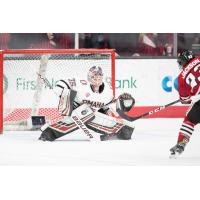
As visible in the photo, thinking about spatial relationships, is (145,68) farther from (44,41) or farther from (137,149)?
(137,149)

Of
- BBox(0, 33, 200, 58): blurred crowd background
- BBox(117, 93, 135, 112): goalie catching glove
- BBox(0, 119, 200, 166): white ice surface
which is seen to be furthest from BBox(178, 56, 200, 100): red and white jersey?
BBox(0, 33, 200, 58): blurred crowd background

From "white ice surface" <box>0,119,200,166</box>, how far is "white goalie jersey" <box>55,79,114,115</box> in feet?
0.80

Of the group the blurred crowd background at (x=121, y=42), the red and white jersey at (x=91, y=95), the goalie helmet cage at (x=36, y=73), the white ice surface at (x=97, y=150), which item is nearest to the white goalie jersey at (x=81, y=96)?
the red and white jersey at (x=91, y=95)

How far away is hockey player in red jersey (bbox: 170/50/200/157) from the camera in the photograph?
455cm

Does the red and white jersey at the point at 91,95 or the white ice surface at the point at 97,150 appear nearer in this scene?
the white ice surface at the point at 97,150

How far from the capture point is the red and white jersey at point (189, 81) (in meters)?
4.55

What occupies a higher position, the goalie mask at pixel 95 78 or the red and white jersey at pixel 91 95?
the goalie mask at pixel 95 78

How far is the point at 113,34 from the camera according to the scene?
6.71 metres

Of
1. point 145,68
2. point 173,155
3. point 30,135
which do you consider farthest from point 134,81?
point 173,155

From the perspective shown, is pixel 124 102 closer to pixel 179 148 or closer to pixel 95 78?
pixel 95 78

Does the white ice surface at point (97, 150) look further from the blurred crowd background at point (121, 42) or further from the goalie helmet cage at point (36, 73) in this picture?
the blurred crowd background at point (121, 42)

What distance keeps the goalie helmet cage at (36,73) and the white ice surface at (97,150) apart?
0.20 m

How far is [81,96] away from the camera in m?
5.25

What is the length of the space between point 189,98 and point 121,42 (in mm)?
2261
